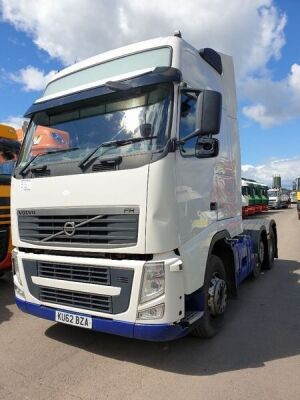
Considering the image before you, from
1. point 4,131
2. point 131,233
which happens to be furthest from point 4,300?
point 131,233

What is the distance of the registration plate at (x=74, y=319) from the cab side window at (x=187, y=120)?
6.17ft

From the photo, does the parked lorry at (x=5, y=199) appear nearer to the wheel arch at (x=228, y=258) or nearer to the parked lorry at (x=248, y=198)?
the wheel arch at (x=228, y=258)

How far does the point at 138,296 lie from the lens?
12.1 feet

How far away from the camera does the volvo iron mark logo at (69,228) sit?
13.1ft

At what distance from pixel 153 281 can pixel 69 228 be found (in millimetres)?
1014

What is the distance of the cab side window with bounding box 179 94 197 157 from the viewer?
13.0 feet

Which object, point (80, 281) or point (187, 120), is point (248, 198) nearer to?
point (187, 120)

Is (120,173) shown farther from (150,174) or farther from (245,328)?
(245,328)

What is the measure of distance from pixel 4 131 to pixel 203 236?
4.92m

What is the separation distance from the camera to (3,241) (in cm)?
661

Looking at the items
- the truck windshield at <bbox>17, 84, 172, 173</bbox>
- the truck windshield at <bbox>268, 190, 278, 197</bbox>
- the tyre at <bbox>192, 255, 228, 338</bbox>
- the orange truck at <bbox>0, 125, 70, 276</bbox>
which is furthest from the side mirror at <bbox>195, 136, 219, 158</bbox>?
the truck windshield at <bbox>268, 190, 278, 197</bbox>

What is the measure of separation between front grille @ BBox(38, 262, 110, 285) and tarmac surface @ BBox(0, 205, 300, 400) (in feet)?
2.82

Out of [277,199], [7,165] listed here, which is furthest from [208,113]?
[277,199]

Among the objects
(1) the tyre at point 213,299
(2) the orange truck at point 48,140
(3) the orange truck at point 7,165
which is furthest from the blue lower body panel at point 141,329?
(3) the orange truck at point 7,165
